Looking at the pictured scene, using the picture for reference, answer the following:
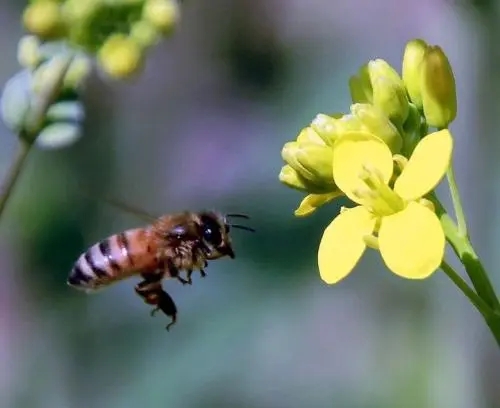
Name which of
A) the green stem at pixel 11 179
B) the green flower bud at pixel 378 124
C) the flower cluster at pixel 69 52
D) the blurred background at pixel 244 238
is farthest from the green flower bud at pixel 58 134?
the blurred background at pixel 244 238

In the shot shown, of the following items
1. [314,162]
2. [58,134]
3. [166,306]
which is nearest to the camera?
[314,162]

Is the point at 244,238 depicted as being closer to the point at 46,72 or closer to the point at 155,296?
the point at 155,296

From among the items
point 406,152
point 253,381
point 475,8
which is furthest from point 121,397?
point 406,152

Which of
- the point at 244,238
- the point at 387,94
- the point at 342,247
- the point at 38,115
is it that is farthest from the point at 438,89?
the point at 244,238

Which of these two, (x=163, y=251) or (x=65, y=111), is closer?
Result: (x=65, y=111)

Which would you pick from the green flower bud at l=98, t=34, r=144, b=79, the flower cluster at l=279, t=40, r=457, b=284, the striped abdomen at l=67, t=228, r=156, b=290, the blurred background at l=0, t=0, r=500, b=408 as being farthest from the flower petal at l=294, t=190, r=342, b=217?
the blurred background at l=0, t=0, r=500, b=408
